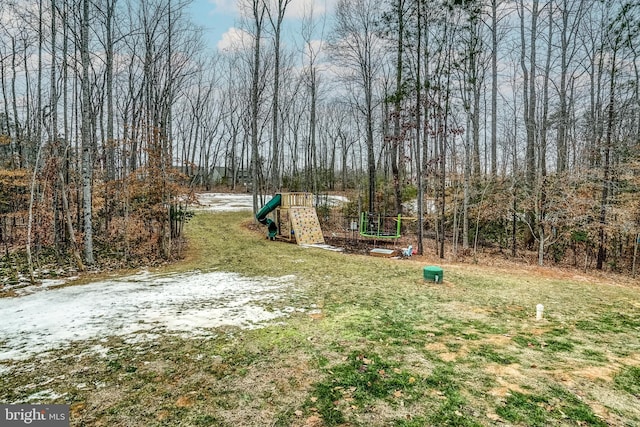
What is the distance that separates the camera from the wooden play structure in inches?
494

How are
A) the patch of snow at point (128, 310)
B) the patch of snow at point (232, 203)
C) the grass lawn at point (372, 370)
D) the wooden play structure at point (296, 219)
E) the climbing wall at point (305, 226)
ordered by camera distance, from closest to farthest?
the grass lawn at point (372, 370), the patch of snow at point (128, 310), the climbing wall at point (305, 226), the wooden play structure at point (296, 219), the patch of snow at point (232, 203)

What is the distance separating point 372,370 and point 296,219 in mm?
9721

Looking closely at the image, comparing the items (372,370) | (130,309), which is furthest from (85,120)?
(372,370)

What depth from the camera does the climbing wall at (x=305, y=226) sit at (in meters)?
12.4

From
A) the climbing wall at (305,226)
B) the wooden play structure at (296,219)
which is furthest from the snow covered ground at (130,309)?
the wooden play structure at (296,219)

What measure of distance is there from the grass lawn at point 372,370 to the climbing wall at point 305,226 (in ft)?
21.9

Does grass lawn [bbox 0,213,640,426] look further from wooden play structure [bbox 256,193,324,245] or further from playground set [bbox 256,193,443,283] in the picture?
wooden play structure [bbox 256,193,324,245]

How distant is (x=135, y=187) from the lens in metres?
8.68

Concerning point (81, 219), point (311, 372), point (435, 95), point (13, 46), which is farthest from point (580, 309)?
point (13, 46)

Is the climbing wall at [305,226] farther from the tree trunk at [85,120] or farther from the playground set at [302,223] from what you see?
the tree trunk at [85,120]

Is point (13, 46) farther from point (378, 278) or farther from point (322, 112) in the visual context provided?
point (322, 112)

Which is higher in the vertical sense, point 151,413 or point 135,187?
point 135,187

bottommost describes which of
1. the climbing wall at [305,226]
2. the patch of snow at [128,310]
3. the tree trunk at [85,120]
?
the patch of snow at [128,310]

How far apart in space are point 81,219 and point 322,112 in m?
26.2
